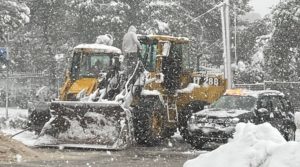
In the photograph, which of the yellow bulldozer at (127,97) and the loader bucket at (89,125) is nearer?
the loader bucket at (89,125)

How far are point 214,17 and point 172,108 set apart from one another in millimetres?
28378

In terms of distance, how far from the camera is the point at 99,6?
129 ft

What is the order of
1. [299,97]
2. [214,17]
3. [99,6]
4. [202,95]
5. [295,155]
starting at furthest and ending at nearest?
1. [214,17]
2. [99,6]
3. [299,97]
4. [202,95]
5. [295,155]

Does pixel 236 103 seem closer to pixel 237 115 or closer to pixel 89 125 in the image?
pixel 237 115

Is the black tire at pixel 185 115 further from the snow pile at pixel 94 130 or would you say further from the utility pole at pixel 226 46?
the utility pole at pixel 226 46

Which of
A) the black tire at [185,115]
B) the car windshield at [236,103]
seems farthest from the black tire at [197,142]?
the black tire at [185,115]

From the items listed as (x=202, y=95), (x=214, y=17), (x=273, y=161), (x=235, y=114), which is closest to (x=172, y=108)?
(x=202, y=95)

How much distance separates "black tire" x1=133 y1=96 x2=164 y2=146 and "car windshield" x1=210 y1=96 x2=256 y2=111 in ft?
5.94

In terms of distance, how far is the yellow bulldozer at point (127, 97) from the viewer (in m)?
16.8

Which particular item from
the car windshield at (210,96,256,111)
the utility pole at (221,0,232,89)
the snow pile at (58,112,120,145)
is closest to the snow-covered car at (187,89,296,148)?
the car windshield at (210,96,256,111)

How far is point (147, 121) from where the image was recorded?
17.5 meters

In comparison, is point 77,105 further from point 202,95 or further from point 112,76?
point 202,95

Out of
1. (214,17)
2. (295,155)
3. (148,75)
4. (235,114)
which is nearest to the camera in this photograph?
(295,155)

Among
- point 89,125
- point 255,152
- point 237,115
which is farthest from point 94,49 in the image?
point 255,152
